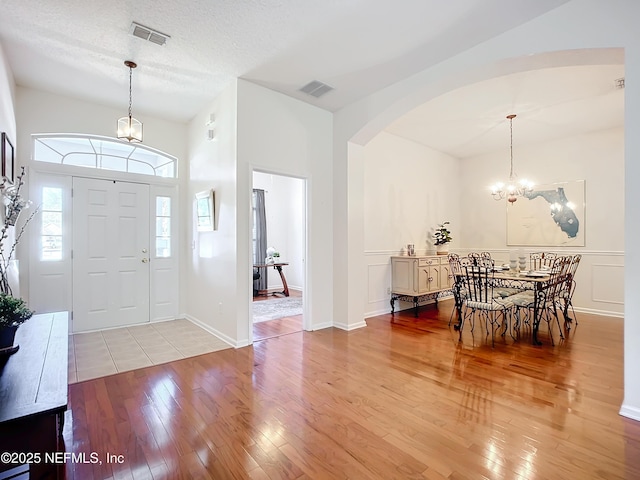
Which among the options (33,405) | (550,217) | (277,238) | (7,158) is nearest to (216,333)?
(7,158)

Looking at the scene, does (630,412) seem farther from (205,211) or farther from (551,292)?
(205,211)

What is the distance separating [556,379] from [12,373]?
3.84 meters

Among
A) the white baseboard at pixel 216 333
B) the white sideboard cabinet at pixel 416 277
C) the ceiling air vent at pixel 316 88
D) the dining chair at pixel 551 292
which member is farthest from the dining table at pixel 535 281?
the ceiling air vent at pixel 316 88

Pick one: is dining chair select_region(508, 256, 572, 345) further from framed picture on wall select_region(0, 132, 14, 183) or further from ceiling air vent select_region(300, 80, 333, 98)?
framed picture on wall select_region(0, 132, 14, 183)

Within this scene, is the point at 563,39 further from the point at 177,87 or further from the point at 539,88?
the point at 177,87

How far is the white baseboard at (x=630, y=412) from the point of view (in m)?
2.17

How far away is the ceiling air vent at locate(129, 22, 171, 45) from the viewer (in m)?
2.80

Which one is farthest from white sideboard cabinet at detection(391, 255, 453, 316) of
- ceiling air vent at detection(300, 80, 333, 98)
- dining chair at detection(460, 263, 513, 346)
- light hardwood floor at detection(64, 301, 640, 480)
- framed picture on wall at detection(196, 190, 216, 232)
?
framed picture on wall at detection(196, 190, 216, 232)

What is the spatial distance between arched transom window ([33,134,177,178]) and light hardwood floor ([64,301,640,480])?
305 centimetres

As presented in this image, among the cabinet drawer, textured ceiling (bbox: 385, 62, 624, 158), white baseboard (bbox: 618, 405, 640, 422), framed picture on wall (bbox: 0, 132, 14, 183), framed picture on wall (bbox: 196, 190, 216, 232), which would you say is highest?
textured ceiling (bbox: 385, 62, 624, 158)

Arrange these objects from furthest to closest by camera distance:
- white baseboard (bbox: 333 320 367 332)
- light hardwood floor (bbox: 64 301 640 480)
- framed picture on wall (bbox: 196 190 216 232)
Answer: white baseboard (bbox: 333 320 367 332)
framed picture on wall (bbox: 196 190 216 232)
light hardwood floor (bbox: 64 301 640 480)

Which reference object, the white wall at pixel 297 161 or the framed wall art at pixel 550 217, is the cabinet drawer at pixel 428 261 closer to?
the white wall at pixel 297 161

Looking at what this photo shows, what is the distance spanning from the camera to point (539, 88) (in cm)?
387

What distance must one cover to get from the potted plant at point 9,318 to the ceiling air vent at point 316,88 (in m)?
3.46
